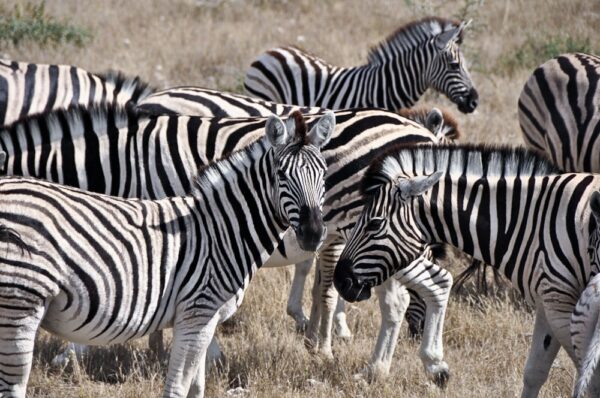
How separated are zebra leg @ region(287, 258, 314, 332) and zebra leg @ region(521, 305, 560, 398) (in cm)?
249

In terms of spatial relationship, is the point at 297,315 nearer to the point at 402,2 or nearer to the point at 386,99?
the point at 386,99

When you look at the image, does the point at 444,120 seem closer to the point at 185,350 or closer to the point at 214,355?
the point at 214,355

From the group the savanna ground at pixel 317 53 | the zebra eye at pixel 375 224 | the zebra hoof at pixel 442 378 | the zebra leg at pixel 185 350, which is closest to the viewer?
the zebra leg at pixel 185 350

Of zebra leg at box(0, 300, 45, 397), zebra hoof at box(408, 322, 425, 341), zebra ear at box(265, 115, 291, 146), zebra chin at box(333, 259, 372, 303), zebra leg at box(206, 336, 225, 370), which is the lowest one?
zebra leg at box(206, 336, 225, 370)

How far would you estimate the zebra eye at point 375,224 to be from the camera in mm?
5820

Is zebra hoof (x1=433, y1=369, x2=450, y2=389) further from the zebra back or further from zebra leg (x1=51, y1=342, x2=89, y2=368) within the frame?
zebra leg (x1=51, y1=342, x2=89, y2=368)

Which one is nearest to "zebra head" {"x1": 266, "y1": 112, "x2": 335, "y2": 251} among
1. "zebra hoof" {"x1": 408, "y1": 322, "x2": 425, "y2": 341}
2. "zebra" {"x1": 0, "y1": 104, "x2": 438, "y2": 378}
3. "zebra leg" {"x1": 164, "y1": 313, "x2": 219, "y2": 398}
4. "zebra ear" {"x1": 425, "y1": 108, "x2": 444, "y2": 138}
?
"zebra leg" {"x1": 164, "y1": 313, "x2": 219, "y2": 398}

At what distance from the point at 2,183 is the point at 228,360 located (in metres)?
2.62

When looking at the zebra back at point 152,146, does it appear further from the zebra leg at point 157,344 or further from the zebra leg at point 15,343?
the zebra leg at point 15,343

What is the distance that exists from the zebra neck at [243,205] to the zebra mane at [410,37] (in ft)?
20.2

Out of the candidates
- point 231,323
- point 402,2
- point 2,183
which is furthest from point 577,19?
point 2,183

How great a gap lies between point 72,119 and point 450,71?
604 cm

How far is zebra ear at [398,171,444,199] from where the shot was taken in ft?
18.4

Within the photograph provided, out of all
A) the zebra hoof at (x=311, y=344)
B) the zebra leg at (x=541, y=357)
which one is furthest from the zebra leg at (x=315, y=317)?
the zebra leg at (x=541, y=357)
